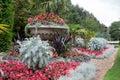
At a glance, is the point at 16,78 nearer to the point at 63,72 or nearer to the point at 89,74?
the point at 63,72

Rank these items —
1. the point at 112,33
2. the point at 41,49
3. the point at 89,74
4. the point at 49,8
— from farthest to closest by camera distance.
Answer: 1. the point at 112,33
2. the point at 49,8
3. the point at 89,74
4. the point at 41,49

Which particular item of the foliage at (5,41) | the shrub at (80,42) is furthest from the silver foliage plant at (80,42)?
the foliage at (5,41)

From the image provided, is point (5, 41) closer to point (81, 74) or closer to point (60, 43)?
point (60, 43)

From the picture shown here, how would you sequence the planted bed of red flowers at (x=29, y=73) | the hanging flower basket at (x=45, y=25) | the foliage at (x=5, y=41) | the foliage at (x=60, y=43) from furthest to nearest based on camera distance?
the foliage at (x=5, y=41) → the hanging flower basket at (x=45, y=25) → the foliage at (x=60, y=43) → the planted bed of red flowers at (x=29, y=73)

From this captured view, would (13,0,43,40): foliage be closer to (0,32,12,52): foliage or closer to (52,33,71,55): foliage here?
(0,32,12,52): foliage

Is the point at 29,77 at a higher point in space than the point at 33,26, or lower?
lower

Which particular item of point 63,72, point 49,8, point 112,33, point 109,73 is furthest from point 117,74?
point 112,33

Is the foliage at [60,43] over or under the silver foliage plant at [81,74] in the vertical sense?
over

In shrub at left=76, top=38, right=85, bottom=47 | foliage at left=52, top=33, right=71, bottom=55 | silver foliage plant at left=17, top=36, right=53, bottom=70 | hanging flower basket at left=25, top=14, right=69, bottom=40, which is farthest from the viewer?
shrub at left=76, top=38, right=85, bottom=47

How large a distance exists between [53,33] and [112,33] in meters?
33.4

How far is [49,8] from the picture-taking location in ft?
55.5

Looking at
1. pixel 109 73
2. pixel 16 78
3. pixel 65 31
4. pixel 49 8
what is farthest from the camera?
pixel 49 8

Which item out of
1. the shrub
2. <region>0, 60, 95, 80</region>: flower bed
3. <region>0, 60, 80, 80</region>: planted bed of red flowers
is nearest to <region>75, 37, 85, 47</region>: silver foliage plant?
the shrub

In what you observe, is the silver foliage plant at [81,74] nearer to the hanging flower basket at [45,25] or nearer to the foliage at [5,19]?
the hanging flower basket at [45,25]
